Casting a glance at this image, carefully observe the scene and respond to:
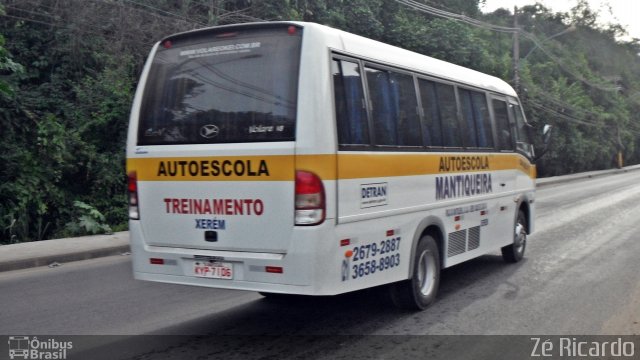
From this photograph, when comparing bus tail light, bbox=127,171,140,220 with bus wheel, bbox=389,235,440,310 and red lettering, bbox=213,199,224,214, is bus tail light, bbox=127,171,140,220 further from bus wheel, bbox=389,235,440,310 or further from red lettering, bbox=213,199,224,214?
bus wheel, bbox=389,235,440,310

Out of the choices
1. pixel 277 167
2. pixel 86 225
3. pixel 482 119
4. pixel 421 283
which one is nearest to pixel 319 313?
pixel 421 283

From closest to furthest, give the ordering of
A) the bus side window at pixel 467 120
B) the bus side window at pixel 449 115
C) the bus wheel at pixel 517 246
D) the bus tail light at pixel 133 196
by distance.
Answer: the bus tail light at pixel 133 196, the bus side window at pixel 449 115, the bus side window at pixel 467 120, the bus wheel at pixel 517 246

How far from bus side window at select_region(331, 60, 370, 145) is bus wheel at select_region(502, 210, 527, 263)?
4746mm

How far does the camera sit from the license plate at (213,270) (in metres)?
5.63

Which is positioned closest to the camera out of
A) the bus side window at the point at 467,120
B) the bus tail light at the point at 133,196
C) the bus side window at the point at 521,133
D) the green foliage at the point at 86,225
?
the bus tail light at the point at 133,196

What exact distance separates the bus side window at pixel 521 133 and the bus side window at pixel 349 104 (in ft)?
15.2

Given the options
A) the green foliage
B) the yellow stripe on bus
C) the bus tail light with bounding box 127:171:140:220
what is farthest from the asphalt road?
the green foliage

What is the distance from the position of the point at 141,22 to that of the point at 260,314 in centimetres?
1238

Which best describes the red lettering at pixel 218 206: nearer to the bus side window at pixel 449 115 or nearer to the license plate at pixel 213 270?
the license plate at pixel 213 270

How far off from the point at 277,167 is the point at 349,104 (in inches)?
36.7

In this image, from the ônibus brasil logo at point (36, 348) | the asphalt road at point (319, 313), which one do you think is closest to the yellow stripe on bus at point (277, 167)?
the asphalt road at point (319, 313)

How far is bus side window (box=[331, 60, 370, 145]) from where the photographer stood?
18.7ft

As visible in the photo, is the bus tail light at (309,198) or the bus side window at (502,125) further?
the bus side window at (502,125)

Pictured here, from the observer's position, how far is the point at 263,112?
5.61m
